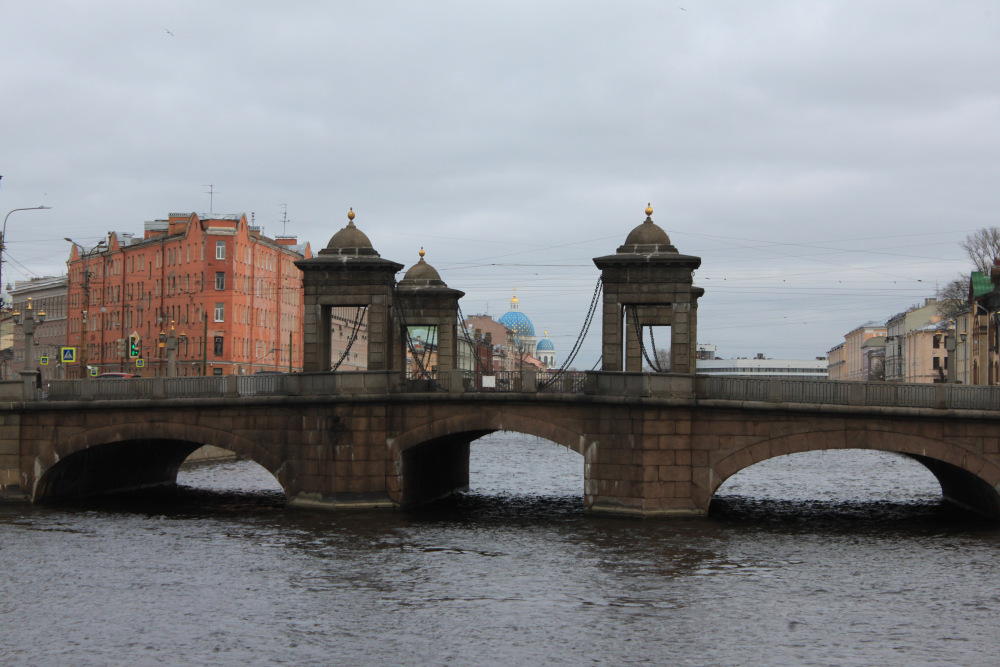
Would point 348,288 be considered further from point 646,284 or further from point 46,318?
point 46,318

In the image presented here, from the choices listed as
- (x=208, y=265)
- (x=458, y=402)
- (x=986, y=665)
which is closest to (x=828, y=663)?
(x=986, y=665)

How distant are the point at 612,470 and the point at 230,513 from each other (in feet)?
49.4

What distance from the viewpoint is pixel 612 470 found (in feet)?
139

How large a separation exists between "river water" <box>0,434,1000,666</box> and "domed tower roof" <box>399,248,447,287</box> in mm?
9829

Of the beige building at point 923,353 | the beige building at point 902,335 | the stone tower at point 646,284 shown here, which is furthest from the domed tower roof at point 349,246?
the beige building at point 902,335

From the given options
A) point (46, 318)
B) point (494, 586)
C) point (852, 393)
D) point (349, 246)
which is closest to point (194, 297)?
point (46, 318)

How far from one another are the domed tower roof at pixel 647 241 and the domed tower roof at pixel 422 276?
41.1 ft

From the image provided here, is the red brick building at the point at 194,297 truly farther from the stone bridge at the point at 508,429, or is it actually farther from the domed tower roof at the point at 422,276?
the stone bridge at the point at 508,429

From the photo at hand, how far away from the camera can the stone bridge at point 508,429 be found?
39.8m

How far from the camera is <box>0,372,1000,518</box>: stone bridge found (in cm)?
3984

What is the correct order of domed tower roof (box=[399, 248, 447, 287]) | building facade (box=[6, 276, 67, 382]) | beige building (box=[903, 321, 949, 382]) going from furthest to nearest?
beige building (box=[903, 321, 949, 382])
building facade (box=[6, 276, 67, 382])
domed tower roof (box=[399, 248, 447, 287])

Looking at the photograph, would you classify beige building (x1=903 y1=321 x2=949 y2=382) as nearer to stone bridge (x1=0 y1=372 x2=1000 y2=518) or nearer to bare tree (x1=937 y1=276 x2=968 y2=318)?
bare tree (x1=937 y1=276 x2=968 y2=318)

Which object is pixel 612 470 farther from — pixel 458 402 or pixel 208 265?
pixel 208 265

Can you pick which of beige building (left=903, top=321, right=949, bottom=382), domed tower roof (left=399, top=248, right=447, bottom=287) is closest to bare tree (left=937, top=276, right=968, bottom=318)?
beige building (left=903, top=321, right=949, bottom=382)
